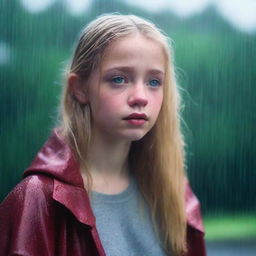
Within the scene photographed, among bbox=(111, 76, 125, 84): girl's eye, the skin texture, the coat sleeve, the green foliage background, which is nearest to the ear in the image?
the skin texture

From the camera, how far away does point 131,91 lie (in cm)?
119

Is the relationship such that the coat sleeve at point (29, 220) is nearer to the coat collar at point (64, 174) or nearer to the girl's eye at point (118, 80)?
the coat collar at point (64, 174)

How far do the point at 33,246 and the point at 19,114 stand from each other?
32.9 inches

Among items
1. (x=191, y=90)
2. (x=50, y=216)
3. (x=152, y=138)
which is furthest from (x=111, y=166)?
(x=191, y=90)

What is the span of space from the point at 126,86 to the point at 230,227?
103cm

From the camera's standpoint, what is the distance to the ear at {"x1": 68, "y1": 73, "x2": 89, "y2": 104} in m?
1.26

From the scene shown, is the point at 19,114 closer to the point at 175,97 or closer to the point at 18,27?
the point at 18,27

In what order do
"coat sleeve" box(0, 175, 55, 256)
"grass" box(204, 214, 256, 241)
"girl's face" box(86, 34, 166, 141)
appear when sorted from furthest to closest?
1. "grass" box(204, 214, 256, 241)
2. "girl's face" box(86, 34, 166, 141)
3. "coat sleeve" box(0, 175, 55, 256)

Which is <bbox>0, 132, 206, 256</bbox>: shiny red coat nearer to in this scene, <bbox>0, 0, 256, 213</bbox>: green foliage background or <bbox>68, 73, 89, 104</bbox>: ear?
<bbox>68, 73, 89, 104</bbox>: ear

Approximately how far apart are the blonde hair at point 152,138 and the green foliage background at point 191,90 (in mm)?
436

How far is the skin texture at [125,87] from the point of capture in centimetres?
119

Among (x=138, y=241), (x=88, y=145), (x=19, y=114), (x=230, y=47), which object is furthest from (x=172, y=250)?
(x=230, y=47)

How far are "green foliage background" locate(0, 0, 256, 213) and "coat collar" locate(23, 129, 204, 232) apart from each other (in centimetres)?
62

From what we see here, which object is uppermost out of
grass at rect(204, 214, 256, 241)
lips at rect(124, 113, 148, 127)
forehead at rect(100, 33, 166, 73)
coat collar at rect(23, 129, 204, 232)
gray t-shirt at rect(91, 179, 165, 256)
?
forehead at rect(100, 33, 166, 73)
